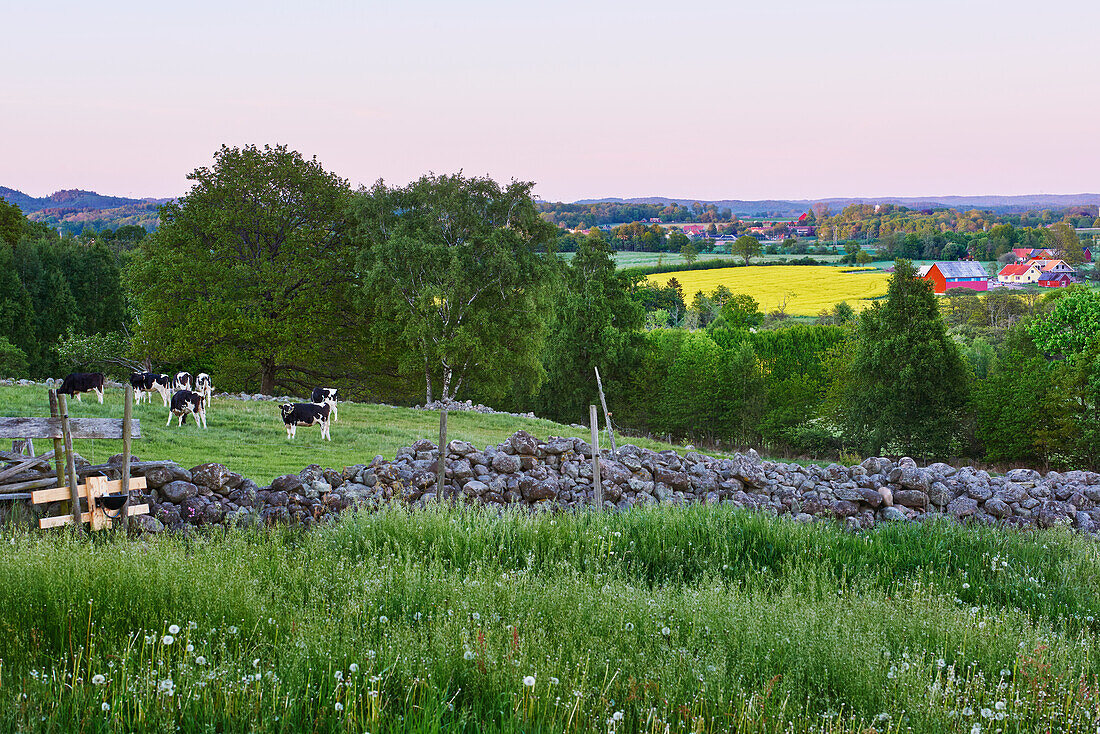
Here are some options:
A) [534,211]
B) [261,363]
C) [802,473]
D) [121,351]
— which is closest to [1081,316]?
[534,211]

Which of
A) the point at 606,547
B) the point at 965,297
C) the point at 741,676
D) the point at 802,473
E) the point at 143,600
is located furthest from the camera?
the point at 965,297

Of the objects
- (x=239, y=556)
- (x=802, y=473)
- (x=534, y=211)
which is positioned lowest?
(x=802, y=473)

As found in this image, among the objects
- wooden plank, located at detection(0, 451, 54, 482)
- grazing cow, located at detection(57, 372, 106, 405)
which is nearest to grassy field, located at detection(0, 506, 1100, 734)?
wooden plank, located at detection(0, 451, 54, 482)

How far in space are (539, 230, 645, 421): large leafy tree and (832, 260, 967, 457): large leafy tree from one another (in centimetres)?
1879

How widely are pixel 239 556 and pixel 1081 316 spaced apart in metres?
50.9

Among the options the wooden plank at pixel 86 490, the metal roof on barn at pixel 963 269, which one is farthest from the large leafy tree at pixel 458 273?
the metal roof on barn at pixel 963 269

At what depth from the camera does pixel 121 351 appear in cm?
4262

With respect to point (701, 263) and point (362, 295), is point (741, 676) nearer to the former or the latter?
point (362, 295)

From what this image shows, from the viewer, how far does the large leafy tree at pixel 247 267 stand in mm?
31266

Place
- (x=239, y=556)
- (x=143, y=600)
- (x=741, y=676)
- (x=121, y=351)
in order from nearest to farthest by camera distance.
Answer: (x=741, y=676) → (x=143, y=600) → (x=239, y=556) → (x=121, y=351)

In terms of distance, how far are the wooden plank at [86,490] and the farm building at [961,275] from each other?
10785 centimetres

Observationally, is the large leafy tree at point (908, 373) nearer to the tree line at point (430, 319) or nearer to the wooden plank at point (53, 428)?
the tree line at point (430, 319)

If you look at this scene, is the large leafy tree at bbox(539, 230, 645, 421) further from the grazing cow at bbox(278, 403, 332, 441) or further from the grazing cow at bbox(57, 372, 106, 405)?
the grazing cow at bbox(278, 403, 332, 441)

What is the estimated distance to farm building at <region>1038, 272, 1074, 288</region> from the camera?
332 ft
